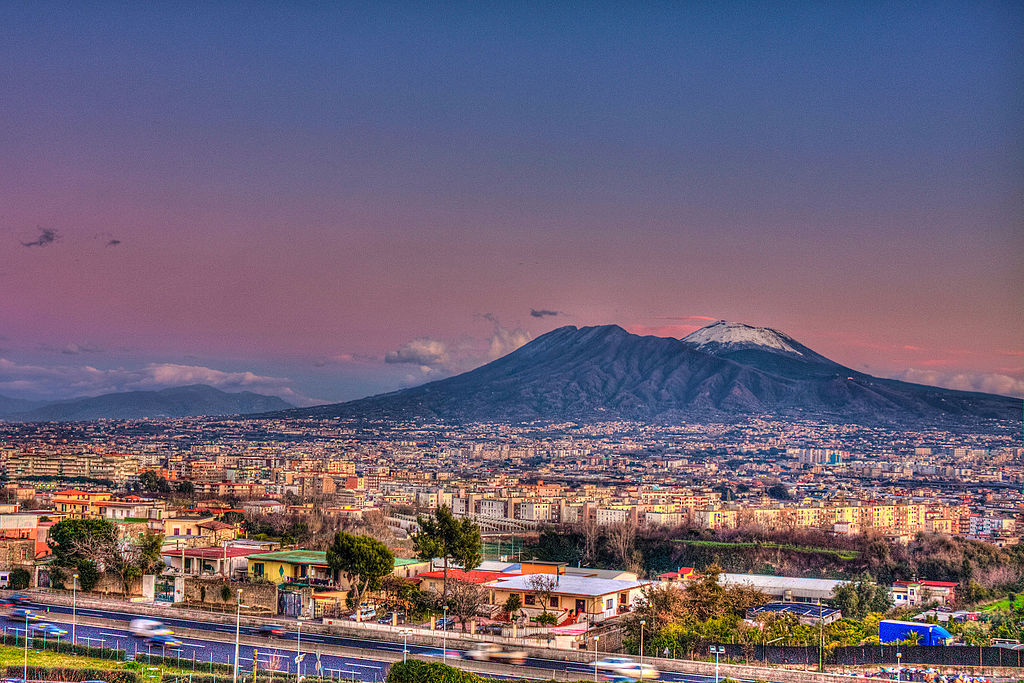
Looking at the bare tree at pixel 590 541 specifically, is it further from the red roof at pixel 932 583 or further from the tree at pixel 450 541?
the tree at pixel 450 541

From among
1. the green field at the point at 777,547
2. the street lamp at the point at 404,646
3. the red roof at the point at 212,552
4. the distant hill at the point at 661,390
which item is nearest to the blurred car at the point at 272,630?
the street lamp at the point at 404,646

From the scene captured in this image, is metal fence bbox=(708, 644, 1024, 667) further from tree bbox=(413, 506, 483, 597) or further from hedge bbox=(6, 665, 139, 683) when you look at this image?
hedge bbox=(6, 665, 139, 683)

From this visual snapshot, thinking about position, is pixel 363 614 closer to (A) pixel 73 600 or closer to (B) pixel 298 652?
(B) pixel 298 652

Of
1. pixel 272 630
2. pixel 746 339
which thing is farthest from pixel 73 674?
pixel 746 339

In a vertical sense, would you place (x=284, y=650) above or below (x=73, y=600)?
below

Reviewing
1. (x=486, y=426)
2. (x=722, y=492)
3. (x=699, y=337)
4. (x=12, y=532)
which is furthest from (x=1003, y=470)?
(x=12, y=532)

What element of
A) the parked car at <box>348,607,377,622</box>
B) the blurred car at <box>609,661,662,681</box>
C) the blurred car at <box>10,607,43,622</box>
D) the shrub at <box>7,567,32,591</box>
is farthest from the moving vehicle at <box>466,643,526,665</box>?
the shrub at <box>7,567,32,591</box>
